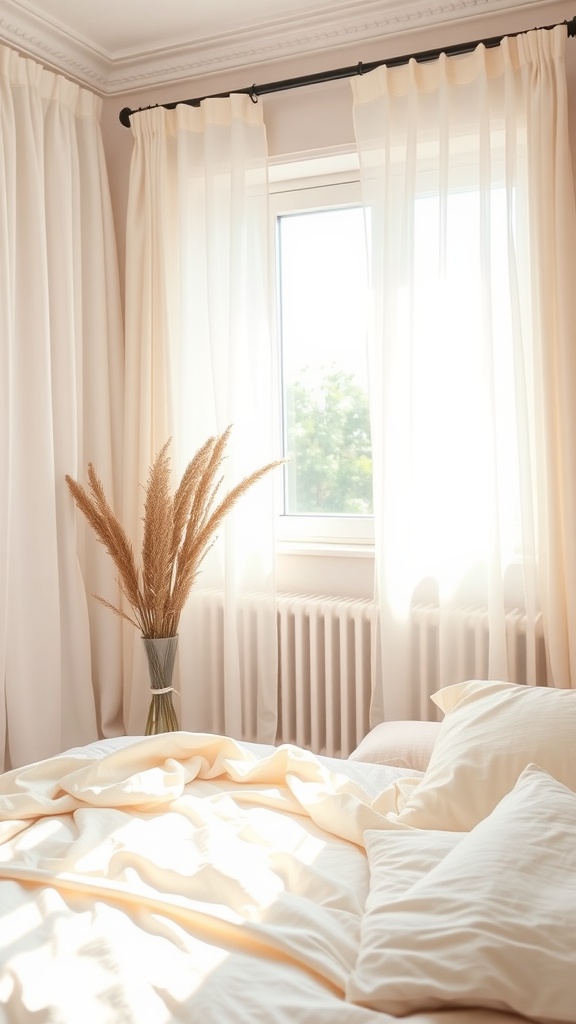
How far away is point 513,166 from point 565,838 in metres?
2.16

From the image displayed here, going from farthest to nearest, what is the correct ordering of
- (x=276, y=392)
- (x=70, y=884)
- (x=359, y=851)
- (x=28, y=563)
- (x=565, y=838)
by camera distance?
(x=276, y=392) → (x=28, y=563) → (x=359, y=851) → (x=70, y=884) → (x=565, y=838)

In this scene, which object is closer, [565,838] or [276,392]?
[565,838]

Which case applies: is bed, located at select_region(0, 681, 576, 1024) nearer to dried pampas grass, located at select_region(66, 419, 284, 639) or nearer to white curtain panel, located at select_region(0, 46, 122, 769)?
dried pampas grass, located at select_region(66, 419, 284, 639)

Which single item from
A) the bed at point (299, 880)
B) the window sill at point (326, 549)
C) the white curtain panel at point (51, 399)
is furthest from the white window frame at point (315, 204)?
the bed at point (299, 880)

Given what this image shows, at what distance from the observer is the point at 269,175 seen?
3.38 metres

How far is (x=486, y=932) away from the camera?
112 centimetres

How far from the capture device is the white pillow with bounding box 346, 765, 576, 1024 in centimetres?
107

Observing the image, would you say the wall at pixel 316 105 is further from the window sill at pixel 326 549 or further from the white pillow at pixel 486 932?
the white pillow at pixel 486 932

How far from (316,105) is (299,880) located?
265 centimetres

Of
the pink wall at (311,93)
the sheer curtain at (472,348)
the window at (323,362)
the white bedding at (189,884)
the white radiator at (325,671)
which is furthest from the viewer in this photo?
the window at (323,362)

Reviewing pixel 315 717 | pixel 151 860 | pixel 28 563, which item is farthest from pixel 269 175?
pixel 151 860

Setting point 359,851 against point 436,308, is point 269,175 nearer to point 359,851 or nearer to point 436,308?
point 436,308

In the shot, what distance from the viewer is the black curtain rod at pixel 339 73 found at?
9.16 feet

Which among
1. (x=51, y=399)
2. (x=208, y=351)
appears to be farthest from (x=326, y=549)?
(x=51, y=399)
